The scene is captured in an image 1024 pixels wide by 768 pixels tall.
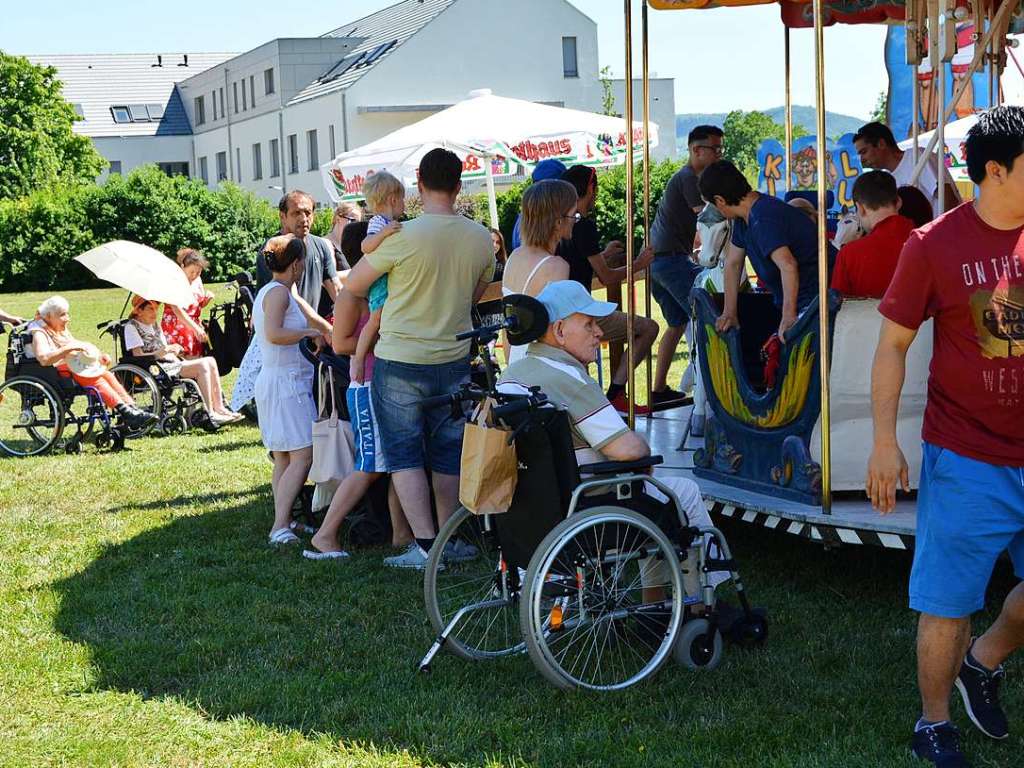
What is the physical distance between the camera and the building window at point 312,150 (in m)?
51.9

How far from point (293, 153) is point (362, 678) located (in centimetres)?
5118

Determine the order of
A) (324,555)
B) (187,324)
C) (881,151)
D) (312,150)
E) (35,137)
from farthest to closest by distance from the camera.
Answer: (35,137) < (312,150) < (187,324) < (881,151) < (324,555)

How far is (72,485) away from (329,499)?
2.92 meters

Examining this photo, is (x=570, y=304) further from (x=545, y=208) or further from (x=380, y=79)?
(x=380, y=79)

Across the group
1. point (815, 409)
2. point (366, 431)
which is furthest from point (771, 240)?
point (366, 431)

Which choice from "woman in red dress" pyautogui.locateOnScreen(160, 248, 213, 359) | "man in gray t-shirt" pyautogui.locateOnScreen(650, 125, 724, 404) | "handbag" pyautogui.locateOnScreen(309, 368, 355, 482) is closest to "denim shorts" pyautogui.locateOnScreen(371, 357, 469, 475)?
"handbag" pyautogui.locateOnScreen(309, 368, 355, 482)

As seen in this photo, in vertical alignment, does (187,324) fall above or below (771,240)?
below

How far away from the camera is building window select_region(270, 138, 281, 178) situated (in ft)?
183

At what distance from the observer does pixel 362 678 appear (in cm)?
485

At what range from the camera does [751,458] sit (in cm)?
600

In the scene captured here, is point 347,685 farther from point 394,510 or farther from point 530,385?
point 394,510

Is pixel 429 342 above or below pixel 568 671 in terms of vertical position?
above

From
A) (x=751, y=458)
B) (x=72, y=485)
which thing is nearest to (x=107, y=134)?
(x=72, y=485)

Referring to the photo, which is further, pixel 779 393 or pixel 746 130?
pixel 746 130
